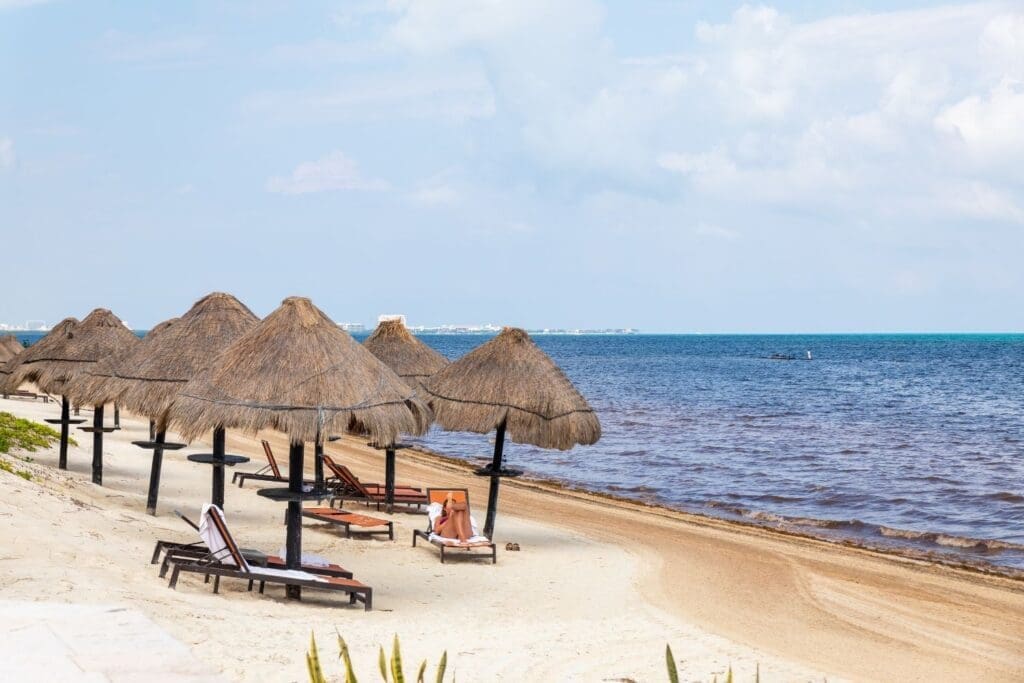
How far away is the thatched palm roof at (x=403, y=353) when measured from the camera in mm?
17312

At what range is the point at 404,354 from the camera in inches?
693

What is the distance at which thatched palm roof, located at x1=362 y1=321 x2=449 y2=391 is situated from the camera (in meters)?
17.3

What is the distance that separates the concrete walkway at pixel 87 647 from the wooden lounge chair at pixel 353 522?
6640 mm

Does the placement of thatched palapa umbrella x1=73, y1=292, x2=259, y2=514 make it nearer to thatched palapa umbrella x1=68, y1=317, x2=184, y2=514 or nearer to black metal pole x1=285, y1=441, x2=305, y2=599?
thatched palapa umbrella x1=68, y1=317, x2=184, y2=514

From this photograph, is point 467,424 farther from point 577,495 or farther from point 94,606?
point 577,495

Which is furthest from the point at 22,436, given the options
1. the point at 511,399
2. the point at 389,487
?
the point at 511,399

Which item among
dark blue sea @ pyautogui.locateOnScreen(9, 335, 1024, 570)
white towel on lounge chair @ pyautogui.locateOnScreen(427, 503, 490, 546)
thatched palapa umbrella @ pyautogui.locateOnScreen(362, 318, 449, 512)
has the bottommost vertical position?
dark blue sea @ pyautogui.locateOnScreen(9, 335, 1024, 570)

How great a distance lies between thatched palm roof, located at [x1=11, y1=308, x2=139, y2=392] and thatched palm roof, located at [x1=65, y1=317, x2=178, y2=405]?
1.45m

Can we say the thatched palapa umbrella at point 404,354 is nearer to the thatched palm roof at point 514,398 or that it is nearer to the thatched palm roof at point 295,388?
→ the thatched palm roof at point 514,398

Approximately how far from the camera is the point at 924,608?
11.7 m

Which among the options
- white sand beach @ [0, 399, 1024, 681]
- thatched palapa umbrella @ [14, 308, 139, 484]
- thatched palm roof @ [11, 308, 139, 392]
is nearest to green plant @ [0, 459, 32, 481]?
white sand beach @ [0, 399, 1024, 681]

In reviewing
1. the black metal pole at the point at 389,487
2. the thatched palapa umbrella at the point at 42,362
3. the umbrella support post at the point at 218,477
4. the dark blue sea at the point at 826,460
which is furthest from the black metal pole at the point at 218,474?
the dark blue sea at the point at 826,460

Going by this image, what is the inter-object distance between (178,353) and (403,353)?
5685 mm

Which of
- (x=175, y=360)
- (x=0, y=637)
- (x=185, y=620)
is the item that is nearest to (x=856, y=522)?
(x=175, y=360)
